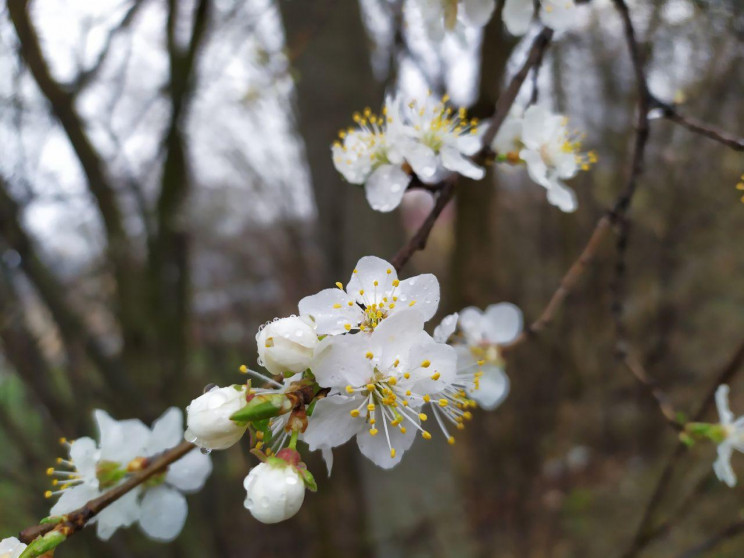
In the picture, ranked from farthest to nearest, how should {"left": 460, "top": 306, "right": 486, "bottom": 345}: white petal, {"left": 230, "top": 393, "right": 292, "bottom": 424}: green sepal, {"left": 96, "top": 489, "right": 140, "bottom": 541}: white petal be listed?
1. {"left": 460, "top": 306, "right": 486, "bottom": 345}: white petal
2. {"left": 96, "top": 489, "right": 140, "bottom": 541}: white petal
3. {"left": 230, "top": 393, "right": 292, "bottom": 424}: green sepal

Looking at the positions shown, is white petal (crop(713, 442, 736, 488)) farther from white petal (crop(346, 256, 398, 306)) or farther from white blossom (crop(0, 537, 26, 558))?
white blossom (crop(0, 537, 26, 558))

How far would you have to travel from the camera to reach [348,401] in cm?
69

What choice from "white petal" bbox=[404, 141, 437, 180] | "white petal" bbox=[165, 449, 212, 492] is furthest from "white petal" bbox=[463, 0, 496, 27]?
"white petal" bbox=[165, 449, 212, 492]

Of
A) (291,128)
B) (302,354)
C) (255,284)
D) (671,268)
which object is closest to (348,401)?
(302,354)

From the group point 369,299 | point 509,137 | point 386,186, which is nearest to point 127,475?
point 369,299

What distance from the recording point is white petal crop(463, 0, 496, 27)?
99 centimetres

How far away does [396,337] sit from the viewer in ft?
2.17

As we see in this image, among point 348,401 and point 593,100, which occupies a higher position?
point 348,401

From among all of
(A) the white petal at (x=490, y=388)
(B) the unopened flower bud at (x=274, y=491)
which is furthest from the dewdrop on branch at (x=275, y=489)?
(A) the white petal at (x=490, y=388)

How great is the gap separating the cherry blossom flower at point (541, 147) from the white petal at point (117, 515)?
32.1 inches

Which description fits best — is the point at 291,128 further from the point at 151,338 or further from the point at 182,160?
the point at 151,338

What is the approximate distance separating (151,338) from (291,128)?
150cm

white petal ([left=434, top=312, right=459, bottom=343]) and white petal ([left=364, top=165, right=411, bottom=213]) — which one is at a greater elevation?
white petal ([left=364, top=165, right=411, bottom=213])

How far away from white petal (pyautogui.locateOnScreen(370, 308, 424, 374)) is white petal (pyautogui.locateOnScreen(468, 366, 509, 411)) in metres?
0.34
